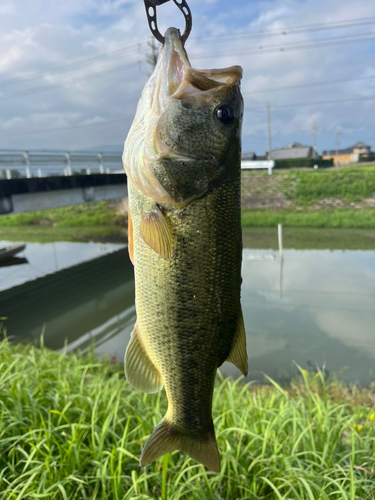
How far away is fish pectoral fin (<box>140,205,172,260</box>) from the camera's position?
139 cm

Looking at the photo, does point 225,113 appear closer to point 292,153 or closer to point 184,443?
point 184,443

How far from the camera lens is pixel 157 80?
142 cm

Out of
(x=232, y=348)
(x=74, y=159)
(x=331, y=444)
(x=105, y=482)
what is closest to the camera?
(x=232, y=348)

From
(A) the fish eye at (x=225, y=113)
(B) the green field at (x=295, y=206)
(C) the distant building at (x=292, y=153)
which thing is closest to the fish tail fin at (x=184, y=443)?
(A) the fish eye at (x=225, y=113)

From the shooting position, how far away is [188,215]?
139 cm

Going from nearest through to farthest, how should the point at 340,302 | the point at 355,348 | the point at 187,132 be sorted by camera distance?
the point at 187,132 → the point at 355,348 → the point at 340,302

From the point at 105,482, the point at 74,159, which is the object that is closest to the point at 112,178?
the point at 74,159

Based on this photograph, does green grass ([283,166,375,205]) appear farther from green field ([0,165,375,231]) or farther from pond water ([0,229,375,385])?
pond water ([0,229,375,385])

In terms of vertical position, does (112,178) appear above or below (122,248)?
above

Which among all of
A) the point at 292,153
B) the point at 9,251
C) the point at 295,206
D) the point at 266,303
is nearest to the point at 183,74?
the point at 266,303

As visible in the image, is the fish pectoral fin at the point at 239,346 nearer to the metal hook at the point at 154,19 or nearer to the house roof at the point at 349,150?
the metal hook at the point at 154,19

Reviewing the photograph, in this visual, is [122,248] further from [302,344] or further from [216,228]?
[216,228]

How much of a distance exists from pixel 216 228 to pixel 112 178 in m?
13.2

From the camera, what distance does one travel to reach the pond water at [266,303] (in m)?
8.59
